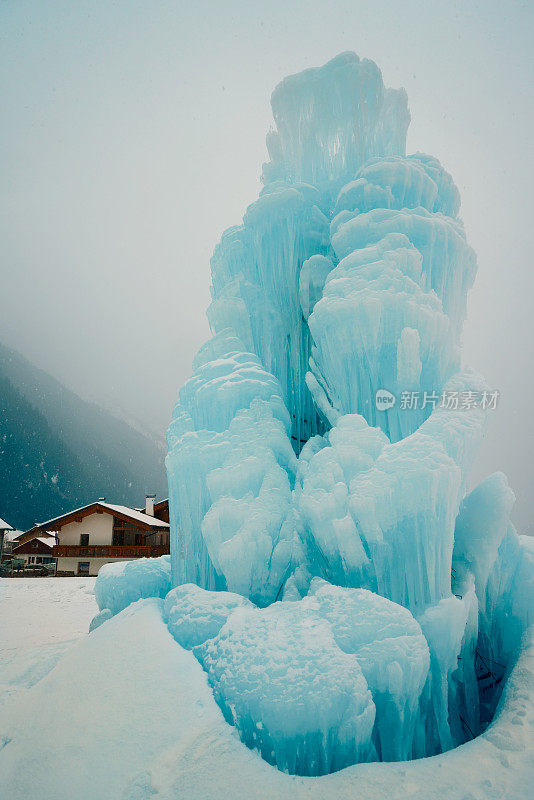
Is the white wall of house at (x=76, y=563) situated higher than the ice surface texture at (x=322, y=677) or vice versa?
the ice surface texture at (x=322, y=677)

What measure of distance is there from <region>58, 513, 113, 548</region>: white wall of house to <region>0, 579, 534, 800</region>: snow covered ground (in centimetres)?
→ 1920

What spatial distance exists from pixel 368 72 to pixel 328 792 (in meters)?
12.0

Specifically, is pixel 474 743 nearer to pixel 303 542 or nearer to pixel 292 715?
pixel 292 715

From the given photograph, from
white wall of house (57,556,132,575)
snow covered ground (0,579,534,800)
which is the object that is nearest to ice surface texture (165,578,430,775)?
snow covered ground (0,579,534,800)

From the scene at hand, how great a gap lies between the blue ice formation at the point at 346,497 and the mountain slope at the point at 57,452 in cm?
6070

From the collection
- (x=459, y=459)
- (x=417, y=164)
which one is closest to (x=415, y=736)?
(x=459, y=459)

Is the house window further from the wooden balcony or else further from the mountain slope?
the mountain slope

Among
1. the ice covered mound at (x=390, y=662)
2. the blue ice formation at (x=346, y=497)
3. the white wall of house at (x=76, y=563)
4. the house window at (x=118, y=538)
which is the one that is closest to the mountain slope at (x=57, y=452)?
the white wall of house at (x=76, y=563)

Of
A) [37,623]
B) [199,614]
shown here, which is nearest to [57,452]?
[37,623]

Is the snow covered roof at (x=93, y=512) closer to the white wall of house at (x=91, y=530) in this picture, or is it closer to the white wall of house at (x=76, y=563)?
the white wall of house at (x=91, y=530)

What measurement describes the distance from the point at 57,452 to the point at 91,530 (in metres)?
49.9

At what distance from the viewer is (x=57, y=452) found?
221ft

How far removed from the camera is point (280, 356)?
8.55 metres

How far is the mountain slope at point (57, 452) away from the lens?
6059 centimetres
